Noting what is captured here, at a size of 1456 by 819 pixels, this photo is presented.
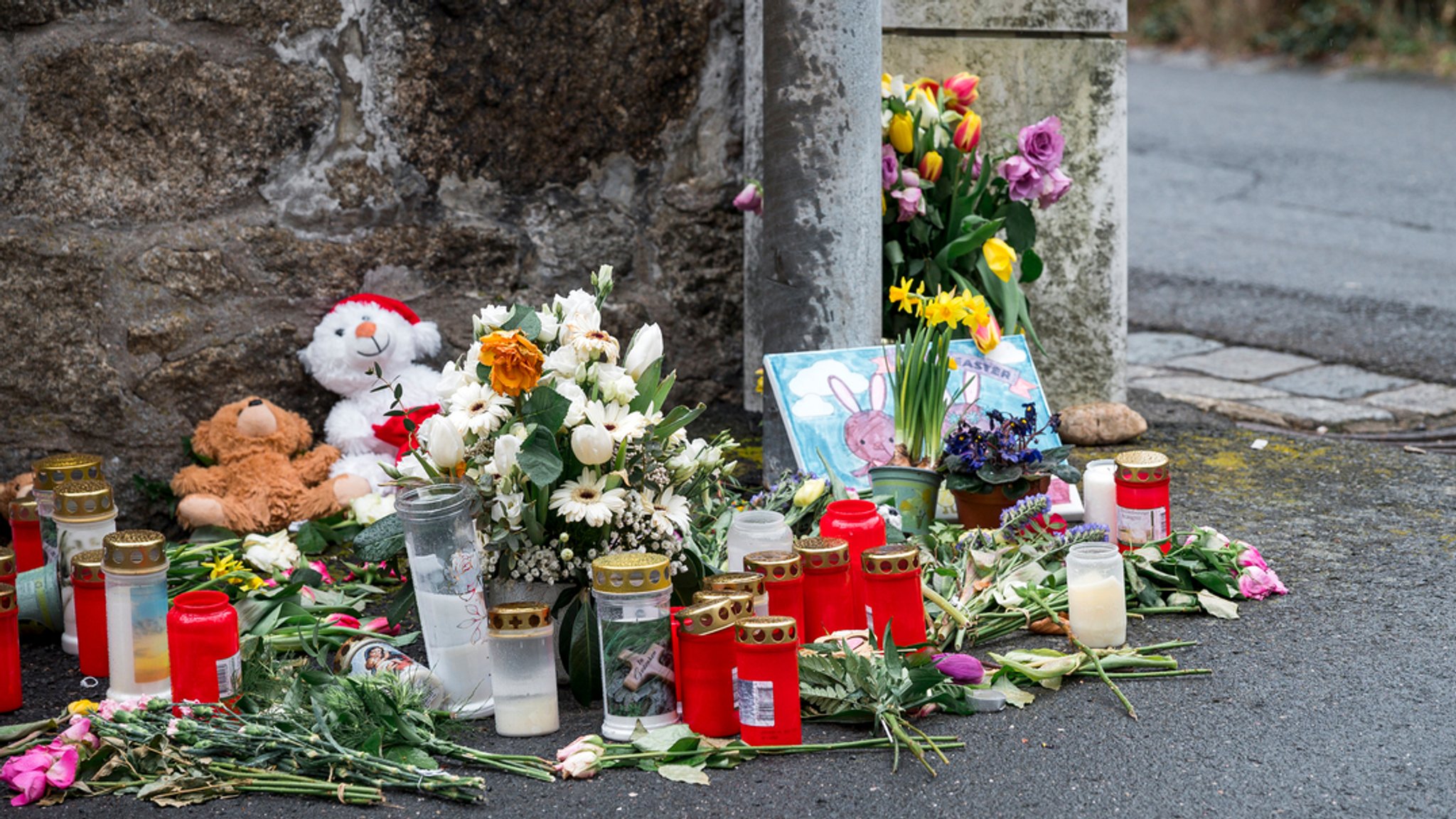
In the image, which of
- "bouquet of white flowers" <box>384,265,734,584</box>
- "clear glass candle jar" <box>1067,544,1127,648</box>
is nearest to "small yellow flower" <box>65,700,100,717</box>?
"bouquet of white flowers" <box>384,265,734,584</box>

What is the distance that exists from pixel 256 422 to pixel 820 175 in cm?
143

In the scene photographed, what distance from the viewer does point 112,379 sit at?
349 centimetres

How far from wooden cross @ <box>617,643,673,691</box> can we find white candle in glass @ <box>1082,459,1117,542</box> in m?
1.11

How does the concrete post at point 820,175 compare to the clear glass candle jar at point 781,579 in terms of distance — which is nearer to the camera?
the clear glass candle jar at point 781,579

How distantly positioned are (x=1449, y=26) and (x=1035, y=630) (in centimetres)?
1042

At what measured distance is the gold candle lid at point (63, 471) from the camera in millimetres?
2945

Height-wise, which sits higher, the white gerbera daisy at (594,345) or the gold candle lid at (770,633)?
the white gerbera daisy at (594,345)

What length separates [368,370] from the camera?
350 cm

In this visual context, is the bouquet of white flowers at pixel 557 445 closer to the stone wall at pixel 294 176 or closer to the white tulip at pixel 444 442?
the white tulip at pixel 444 442

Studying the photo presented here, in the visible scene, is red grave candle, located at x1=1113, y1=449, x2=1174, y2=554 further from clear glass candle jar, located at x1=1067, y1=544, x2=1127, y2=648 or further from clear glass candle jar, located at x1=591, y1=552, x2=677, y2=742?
clear glass candle jar, located at x1=591, y1=552, x2=677, y2=742

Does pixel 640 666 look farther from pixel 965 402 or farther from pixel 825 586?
pixel 965 402

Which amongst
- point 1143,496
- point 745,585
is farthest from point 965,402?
point 745,585

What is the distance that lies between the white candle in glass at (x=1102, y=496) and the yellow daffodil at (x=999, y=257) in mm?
779

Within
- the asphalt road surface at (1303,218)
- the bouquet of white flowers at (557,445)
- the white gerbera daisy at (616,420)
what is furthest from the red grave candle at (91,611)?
the asphalt road surface at (1303,218)
